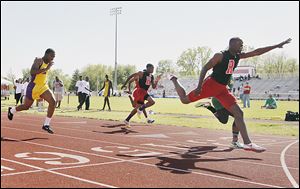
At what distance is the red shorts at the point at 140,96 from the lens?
6.86m

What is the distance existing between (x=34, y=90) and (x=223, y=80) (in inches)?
72.1

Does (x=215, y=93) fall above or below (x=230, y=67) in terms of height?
below

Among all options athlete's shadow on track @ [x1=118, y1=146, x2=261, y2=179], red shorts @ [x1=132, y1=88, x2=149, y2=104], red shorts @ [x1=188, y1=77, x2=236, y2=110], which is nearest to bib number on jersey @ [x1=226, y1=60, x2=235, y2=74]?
red shorts @ [x1=188, y1=77, x2=236, y2=110]

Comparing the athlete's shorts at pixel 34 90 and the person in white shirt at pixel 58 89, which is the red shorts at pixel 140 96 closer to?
the person in white shirt at pixel 58 89

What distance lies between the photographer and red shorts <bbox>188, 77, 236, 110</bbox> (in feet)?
12.0

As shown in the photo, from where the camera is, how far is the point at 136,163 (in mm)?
6555

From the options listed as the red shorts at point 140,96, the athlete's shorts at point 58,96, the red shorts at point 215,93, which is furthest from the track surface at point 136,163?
the red shorts at point 140,96

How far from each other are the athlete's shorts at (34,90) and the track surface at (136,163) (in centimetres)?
116

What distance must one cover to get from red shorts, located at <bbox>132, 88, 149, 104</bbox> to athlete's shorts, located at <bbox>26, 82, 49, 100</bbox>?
376cm

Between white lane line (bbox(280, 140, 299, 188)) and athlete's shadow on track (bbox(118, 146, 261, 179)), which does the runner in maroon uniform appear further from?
athlete's shadow on track (bbox(118, 146, 261, 179))

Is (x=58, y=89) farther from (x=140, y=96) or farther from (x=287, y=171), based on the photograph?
(x=287, y=171)

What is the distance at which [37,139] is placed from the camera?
917 cm

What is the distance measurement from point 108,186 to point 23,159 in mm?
2236

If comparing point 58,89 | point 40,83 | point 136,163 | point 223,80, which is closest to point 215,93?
point 223,80
